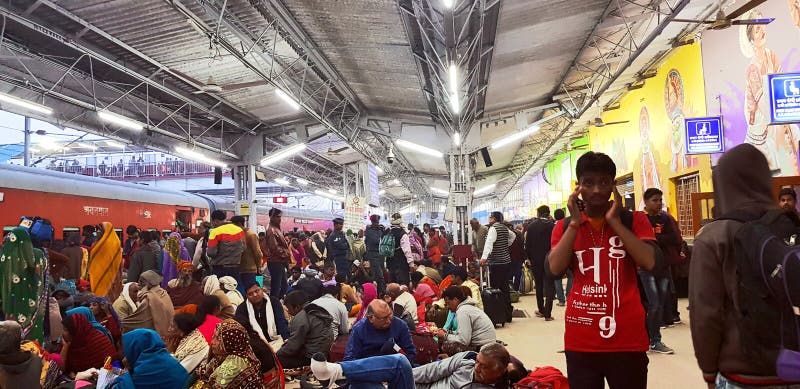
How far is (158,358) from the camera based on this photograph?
3.49 metres

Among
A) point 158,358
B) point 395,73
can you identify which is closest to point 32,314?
point 158,358

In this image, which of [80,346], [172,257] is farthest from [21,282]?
[172,257]

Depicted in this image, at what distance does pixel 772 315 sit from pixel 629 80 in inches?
585

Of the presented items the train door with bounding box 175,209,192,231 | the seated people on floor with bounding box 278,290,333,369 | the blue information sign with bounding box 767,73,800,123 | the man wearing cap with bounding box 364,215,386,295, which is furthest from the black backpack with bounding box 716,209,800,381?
the train door with bounding box 175,209,192,231

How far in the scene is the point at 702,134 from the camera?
10.4 meters

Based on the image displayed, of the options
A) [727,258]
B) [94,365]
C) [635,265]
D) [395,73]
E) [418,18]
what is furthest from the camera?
[395,73]

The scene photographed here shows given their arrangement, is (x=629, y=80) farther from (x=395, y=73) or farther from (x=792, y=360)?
(x=792, y=360)

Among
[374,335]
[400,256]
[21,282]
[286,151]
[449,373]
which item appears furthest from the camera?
[286,151]

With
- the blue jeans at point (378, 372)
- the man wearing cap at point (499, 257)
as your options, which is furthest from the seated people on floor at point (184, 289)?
the man wearing cap at point (499, 257)

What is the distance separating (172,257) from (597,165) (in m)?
7.55

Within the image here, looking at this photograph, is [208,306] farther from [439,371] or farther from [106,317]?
[439,371]

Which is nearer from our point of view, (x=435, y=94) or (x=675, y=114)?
(x=435, y=94)

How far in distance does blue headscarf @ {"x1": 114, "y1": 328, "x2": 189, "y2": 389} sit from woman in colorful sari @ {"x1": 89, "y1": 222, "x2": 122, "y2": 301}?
15.4 feet

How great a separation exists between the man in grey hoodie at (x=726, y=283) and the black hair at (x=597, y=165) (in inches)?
17.2
